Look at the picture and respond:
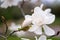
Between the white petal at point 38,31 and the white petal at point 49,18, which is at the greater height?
the white petal at point 49,18

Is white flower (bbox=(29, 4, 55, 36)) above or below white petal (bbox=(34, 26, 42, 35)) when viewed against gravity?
above

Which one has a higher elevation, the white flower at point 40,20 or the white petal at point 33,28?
the white flower at point 40,20

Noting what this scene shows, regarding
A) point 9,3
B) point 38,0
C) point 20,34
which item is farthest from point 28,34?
point 38,0

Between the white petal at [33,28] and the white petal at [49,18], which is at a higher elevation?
the white petal at [49,18]

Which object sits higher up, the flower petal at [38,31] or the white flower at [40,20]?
the white flower at [40,20]

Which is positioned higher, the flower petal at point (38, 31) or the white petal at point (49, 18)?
the white petal at point (49, 18)

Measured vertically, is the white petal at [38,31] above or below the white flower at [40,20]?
below

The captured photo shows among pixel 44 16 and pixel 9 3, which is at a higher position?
pixel 9 3

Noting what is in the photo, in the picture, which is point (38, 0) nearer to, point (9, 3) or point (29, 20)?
point (9, 3)

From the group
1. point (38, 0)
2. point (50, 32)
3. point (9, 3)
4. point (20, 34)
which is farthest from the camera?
point (38, 0)

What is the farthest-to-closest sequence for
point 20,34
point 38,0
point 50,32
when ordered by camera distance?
point 38,0, point 20,34, point 50,32

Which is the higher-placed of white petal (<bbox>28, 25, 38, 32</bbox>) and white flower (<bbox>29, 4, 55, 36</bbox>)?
white flower (<bbox>29, 4, 55, 36</bbox>)
